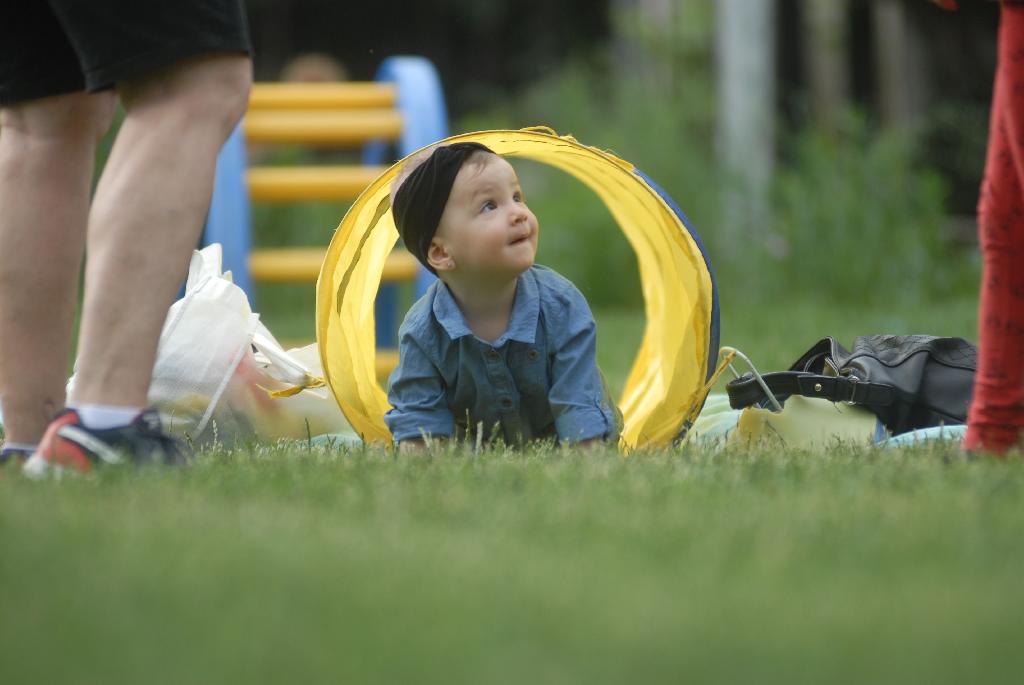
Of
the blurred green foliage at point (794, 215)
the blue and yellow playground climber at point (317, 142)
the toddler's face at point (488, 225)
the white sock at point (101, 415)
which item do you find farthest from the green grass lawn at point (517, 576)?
the blurred green foliage at point (794, 215)

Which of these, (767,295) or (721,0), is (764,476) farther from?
(721,0)

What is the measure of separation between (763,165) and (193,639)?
842 cm

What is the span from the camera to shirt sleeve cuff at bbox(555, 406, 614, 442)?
12.2ft

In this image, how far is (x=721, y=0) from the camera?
1030 centimetres

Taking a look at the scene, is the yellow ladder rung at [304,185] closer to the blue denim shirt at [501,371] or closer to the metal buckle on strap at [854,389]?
the blue denim shirt at [501,371]

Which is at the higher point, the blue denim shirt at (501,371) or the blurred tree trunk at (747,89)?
the blurred tree trunk at (747,89)

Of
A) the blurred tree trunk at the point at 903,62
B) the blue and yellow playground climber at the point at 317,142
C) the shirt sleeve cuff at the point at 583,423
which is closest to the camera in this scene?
the shirt sleeve cuff at the point at 583,423

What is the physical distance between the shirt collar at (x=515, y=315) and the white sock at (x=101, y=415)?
1.14 m

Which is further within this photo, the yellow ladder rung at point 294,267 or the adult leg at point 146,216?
the yellow ladder rung at point 294,267

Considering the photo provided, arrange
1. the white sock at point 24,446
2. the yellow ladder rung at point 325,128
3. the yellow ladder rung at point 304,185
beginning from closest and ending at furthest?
the white sock at point 24,446 → the yellow ladder rung at point 304,185 → the yellow ladder rung at point 325,128

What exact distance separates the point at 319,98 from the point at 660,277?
338cm

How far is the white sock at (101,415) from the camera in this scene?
2.80 metres

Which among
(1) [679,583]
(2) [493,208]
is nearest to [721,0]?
(2) [493,208]

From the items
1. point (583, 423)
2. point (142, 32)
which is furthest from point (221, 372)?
point (142, 32)
